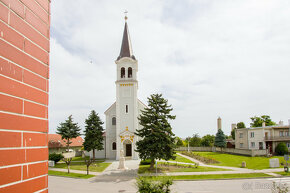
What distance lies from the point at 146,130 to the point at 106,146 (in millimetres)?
15483

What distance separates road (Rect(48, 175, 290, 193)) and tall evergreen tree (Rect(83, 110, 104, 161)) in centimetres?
1380

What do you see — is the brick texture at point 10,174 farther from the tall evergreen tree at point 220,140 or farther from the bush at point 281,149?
the tall evergreen tree at point 220,140

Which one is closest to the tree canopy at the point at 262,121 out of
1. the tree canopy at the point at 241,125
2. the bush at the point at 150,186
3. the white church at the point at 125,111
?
the tree canopy at the point at 241,125

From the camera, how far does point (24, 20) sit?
1.77 metres

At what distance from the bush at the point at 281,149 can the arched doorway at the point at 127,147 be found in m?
27.2

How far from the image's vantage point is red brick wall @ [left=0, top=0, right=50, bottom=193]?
1.52m

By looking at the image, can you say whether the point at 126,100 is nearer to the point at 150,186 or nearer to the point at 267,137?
the point at 150,186

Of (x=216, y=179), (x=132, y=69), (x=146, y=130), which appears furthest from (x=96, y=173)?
(x=132, y=69)

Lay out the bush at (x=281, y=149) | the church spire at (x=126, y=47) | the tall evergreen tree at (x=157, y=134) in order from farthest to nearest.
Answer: the bush at (x=281, y=149) < the church spire at (x=126, y=47) < the tall evergreen tree at (x=157, y=134)

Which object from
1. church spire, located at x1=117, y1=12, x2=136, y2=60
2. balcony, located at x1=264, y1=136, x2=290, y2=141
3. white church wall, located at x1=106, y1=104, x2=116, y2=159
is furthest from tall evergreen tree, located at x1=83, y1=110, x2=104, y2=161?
balcony, located at x1=264, y1=136, x2=290, y2=141

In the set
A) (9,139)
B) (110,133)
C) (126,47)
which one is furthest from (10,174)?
(126,47)

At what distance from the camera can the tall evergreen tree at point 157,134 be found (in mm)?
24703

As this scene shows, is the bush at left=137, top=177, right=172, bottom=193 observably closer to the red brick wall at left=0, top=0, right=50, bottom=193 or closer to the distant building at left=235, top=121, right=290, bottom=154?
the red brick wall at left=0, top=0, right=50, bottom=193

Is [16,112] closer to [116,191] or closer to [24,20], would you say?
[24,20]
